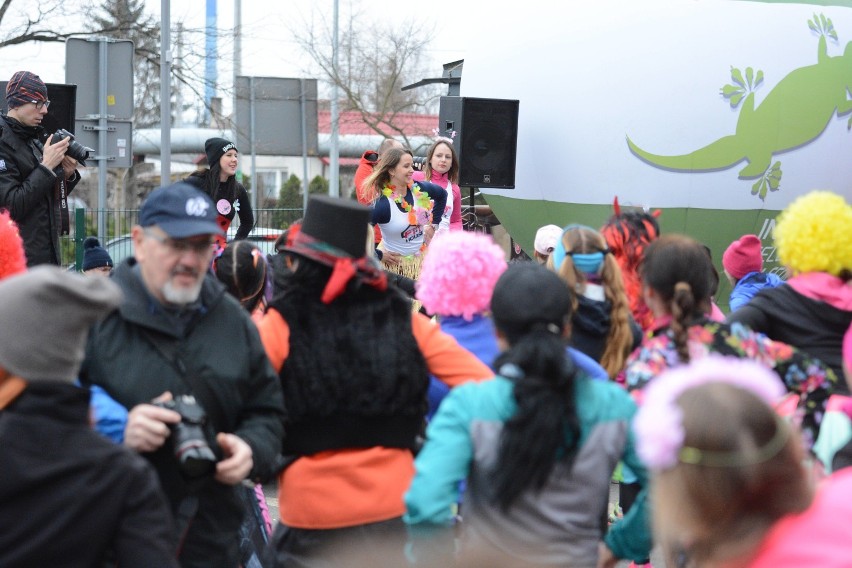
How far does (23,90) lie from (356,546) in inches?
167

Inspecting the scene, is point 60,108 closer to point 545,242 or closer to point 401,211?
point 401,211

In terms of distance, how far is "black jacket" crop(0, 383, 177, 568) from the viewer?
2.38m

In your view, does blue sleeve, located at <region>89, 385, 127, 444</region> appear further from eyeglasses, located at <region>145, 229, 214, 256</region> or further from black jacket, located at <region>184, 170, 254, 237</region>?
black jacket, located at <region>184, 170, 254, 237</region>

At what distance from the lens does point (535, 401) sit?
2.82 meters

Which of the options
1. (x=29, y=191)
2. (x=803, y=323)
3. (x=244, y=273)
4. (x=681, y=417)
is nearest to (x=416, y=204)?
(x=29, y=191)

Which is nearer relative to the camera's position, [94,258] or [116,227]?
[94,258]

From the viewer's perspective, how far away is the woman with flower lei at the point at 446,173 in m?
10.0

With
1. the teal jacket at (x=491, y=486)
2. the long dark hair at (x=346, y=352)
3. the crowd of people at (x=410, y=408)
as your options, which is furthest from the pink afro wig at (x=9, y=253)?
the teal jacket at (x=491, y=486)

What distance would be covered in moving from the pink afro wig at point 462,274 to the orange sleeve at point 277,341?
0.75 m

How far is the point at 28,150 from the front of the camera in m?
6.68

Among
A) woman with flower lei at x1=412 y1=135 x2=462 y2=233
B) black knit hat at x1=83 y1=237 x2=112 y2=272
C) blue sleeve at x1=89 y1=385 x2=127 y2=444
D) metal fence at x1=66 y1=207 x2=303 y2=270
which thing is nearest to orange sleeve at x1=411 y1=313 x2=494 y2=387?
blue sleeve at x1=89 y1=385 x2=127 y2=444

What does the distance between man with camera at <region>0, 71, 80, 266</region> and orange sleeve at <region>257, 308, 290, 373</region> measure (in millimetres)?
3593

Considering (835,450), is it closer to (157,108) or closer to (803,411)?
(803,411)

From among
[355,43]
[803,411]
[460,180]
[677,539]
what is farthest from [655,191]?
[355,43]
